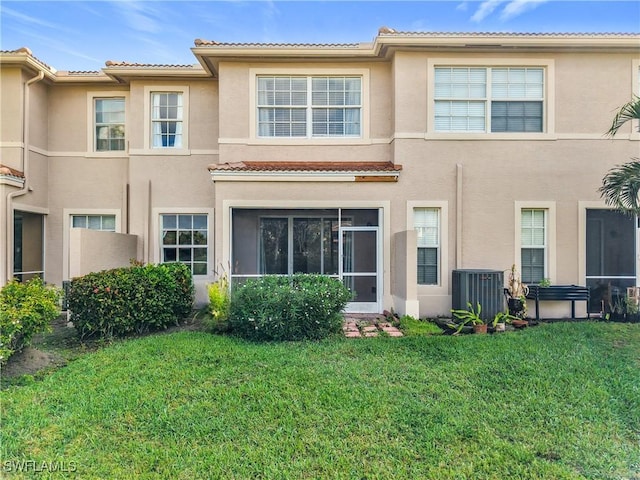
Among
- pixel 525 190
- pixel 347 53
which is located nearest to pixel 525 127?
pixel 525 190

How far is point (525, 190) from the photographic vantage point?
10.4 m

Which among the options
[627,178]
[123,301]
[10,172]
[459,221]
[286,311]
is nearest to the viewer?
[286,311]

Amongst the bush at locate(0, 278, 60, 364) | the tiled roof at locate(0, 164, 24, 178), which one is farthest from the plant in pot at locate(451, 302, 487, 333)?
the tiled roof at locate(0, 164, 24, 178)

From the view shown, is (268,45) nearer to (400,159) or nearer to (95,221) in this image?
(400,159)

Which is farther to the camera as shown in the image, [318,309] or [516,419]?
[318,309]

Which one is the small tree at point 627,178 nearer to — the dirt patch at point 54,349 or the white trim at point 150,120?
the dirt patch at point 54,349

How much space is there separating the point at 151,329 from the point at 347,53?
9.17m

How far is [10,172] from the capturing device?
10.8 metres

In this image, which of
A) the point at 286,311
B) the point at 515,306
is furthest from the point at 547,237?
the point at 286,311

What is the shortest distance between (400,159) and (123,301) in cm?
790

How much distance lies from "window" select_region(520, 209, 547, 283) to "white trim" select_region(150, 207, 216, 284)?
9340 mm

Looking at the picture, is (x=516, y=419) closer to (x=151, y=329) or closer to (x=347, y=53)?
(x=151, y=329)

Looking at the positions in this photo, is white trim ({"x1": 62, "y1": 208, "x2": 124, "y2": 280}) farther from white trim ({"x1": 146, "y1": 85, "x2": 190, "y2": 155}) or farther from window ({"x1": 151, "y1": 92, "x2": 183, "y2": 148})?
window ({"x1": 151, "y1": 92, "x2": 183, "y2": 148})

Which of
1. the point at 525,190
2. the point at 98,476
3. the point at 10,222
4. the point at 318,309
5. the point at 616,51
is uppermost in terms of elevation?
the point at 616,51
